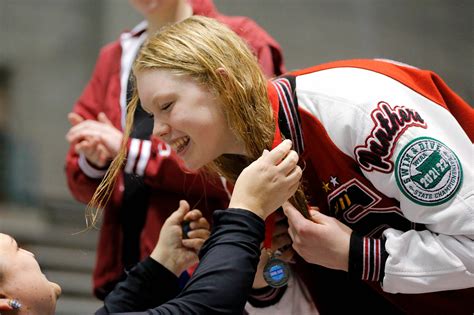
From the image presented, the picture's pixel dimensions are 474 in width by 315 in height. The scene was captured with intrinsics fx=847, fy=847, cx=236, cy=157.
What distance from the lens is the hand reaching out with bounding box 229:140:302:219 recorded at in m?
1.34

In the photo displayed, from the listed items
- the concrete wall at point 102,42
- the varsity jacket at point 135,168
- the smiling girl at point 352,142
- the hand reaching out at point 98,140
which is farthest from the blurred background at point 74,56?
the smiling girl at point 352,142

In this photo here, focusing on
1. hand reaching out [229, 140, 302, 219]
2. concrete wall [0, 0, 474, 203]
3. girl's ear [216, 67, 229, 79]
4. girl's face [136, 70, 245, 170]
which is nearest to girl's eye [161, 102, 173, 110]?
girl's face [136, 70, 245, 170]

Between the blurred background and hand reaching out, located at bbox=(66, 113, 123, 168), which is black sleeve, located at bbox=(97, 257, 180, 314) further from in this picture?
the blurred background

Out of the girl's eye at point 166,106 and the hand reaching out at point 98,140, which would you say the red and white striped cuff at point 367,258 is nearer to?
the girl's eye at point 166,106

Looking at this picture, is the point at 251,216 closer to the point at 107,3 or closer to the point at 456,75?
the point at 456,75

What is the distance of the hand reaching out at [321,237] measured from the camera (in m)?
1.50

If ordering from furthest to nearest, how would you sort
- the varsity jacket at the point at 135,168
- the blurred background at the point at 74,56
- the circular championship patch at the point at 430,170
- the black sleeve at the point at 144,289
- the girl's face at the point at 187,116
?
1. the blurred background at the point at 74,56
2. the varsity jacket at the point at 135,168
3. the black sleeve at the point at 144,289
4. the girl's face at the point at 187,116
5. the circular championship patch at the point at 430,170

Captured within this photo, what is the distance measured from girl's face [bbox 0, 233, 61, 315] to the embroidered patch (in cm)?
58

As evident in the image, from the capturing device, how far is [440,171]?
1.42 meters

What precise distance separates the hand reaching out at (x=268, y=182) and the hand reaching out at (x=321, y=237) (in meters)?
0.11

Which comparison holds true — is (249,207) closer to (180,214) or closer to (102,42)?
(180,214)

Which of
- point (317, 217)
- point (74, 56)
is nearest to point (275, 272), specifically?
point (317, 217)

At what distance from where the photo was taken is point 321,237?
4.91 ft

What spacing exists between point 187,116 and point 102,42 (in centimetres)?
204
